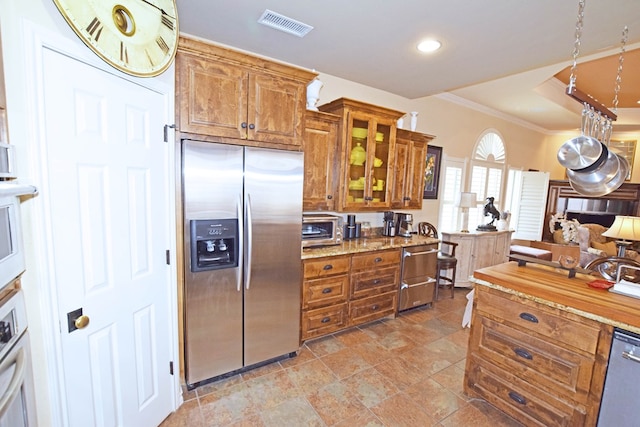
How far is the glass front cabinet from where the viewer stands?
3.01 metres

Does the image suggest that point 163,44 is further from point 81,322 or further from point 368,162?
point 368,162

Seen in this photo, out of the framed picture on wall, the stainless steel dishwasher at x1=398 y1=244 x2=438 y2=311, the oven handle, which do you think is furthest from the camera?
the framed picture on wall

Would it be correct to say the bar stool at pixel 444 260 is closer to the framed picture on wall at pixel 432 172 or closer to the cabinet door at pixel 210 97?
the framed picture on wall at pixel 432 172

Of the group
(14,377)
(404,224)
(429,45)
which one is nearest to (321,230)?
(404,224)

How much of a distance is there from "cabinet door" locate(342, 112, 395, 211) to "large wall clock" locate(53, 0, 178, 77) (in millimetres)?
1833

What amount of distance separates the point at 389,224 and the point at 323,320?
159 cm

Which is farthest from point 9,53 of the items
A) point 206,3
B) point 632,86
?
point 632,86

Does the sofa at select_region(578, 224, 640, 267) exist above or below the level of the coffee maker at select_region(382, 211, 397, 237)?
below

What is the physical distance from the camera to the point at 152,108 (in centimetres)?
164

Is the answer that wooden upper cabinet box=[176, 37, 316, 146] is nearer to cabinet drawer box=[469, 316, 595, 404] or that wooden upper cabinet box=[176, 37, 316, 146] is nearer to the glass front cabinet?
the glass front cabinet

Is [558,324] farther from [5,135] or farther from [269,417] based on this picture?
[5,135]

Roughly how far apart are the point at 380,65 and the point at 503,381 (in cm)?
288

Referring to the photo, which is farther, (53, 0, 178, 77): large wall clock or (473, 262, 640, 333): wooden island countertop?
(473, 262, 640, 333): wooden island countertop

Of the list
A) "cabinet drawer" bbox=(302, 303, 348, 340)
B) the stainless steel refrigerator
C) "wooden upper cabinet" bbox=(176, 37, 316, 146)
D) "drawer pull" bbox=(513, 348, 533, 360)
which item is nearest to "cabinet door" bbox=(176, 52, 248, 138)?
"wooden upper cabinet" bbox=(176, 37, 316, 146)
